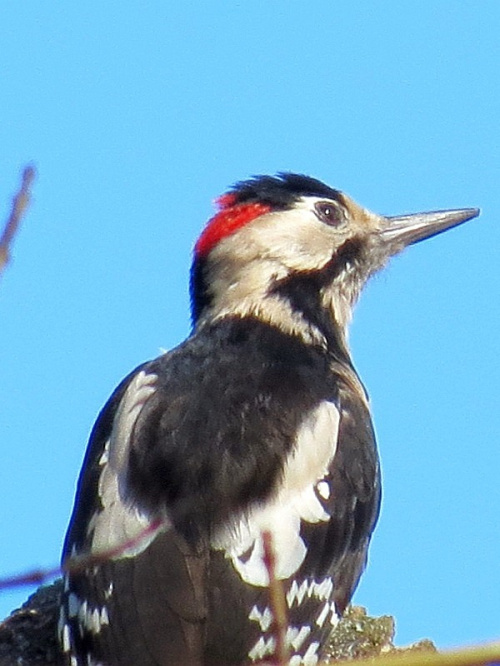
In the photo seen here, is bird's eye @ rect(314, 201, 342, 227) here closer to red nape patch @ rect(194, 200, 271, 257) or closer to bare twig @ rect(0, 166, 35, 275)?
red nape patch @ rect(194, 200, 271, 257)

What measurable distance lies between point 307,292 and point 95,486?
1.46 m

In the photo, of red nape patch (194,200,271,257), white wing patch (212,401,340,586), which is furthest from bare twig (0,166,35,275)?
red nape patch (194,200,271,257)

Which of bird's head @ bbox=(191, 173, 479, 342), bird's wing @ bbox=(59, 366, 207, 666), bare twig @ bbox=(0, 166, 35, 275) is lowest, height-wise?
bare twig @ bbox=(0, 166, 35, 275)

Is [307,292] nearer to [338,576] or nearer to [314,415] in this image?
[314,415]

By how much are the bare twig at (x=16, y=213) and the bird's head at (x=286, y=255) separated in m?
3.35

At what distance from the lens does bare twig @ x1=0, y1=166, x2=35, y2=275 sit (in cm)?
108

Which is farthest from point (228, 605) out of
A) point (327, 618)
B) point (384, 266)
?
point (384, 266)

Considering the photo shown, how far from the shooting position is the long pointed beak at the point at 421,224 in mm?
5215

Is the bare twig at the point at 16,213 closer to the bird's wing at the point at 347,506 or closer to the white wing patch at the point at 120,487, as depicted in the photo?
the white wing patch at the point at 120,487

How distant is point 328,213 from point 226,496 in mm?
1936

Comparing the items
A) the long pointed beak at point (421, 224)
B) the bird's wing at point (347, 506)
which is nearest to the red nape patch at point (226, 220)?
the long pointed beak at point (421, 224)

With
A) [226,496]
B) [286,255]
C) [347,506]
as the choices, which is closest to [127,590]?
[226,496]

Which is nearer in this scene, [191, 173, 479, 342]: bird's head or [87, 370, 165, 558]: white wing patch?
[87, 370, 165, 558]: white wing patch

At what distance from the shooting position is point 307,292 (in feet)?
15.8
